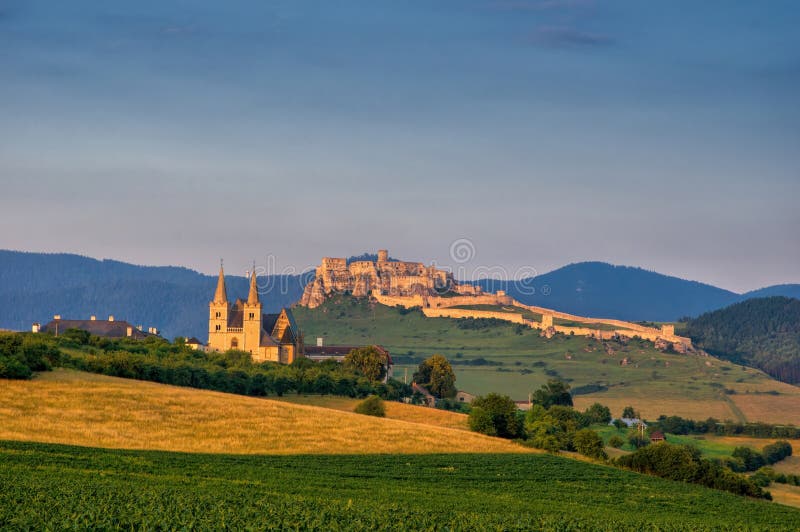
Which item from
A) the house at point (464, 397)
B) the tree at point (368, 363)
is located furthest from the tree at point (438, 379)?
the tree at point (368, 363)

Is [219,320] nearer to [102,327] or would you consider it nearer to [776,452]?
[102,327]

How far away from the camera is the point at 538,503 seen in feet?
129

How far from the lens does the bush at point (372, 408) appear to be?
8412 cm

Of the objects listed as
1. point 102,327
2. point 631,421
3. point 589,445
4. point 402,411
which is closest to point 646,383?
point 631,421

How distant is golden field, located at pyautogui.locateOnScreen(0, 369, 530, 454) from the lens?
52.3m

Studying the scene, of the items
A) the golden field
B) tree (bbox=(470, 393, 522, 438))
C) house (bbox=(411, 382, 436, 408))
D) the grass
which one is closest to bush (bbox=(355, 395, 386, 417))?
the grass

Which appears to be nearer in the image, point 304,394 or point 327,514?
point 327,514

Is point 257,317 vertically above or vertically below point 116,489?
above

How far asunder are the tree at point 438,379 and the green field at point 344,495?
241ft

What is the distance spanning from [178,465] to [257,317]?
98944 mm

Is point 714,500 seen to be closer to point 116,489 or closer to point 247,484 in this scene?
point 247,484

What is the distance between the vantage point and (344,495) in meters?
37.1

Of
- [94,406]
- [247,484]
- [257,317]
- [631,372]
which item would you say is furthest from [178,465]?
[631,372]

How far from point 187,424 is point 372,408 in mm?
28193
